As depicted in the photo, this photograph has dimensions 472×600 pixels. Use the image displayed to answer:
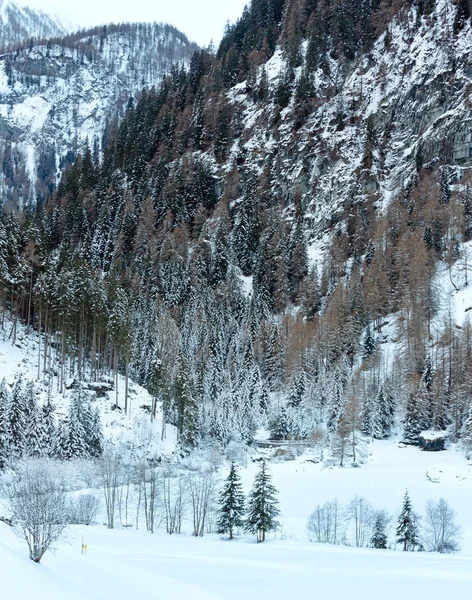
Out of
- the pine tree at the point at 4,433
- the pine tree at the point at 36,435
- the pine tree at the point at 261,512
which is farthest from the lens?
the pine tree at the point at 36,435

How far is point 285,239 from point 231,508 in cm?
9266

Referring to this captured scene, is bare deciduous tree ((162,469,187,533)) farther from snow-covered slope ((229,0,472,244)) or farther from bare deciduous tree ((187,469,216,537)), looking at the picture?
snow-covered slope ((229,0,472,244))

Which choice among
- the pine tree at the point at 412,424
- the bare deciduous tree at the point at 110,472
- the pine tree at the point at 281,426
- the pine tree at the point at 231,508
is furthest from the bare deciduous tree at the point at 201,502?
the pine tree at the point at 412,424

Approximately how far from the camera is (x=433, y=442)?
71125 millimetres

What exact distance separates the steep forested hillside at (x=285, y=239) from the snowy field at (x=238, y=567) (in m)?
28.7

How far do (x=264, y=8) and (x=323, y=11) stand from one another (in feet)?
111

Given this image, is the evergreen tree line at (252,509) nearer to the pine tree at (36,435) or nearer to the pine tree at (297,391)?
the pine tree at (36,435)

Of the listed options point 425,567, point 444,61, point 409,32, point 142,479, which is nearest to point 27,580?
point 425,567

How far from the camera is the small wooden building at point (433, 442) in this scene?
70938 mm

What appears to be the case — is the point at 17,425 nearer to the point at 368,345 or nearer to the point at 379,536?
the point at 379,536

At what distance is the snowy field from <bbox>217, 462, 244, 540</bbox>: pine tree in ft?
3.81

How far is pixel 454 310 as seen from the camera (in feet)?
310

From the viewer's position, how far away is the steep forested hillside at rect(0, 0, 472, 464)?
77.1m

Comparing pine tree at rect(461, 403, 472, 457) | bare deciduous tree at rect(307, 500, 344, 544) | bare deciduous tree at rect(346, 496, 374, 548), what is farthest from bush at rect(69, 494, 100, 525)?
pine tree at rect(461, 403, 472, 457)
